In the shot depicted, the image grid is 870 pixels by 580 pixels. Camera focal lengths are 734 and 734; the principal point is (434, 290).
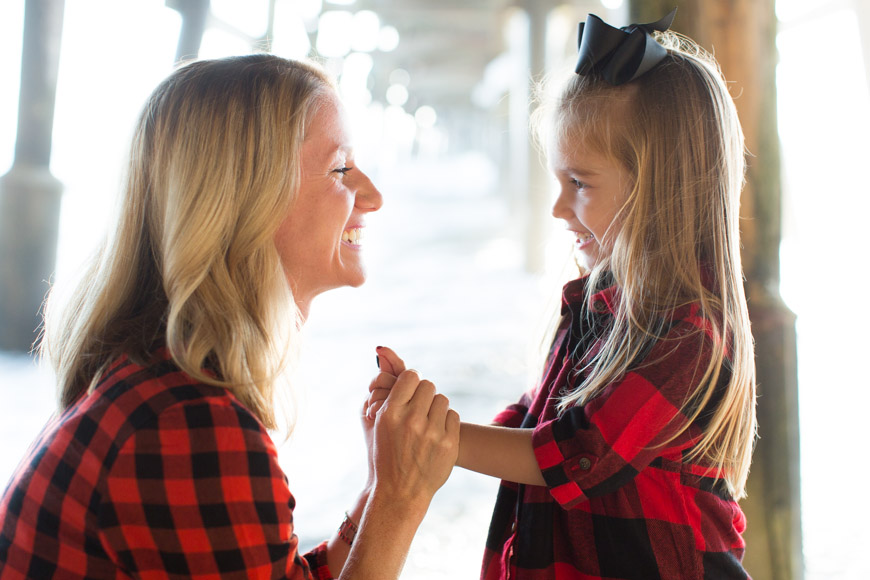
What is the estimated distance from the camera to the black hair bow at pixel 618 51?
1.46 m

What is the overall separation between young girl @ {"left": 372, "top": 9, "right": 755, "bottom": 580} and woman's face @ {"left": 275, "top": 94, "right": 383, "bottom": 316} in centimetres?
21

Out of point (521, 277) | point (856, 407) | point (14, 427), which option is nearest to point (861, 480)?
point (856, 407)

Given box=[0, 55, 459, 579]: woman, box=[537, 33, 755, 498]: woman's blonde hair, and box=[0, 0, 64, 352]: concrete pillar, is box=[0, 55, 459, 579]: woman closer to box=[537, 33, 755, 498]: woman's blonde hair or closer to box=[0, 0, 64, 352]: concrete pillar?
box=[537, 33, 755, 498]: woman's blonde hair

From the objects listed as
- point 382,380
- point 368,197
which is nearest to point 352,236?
point 368,197

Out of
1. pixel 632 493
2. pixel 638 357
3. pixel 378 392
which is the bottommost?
pixel 632 493

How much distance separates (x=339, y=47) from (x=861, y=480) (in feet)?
56.7

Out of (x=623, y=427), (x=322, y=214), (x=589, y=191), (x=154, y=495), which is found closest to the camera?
(x=154, y=495)

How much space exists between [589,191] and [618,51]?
0.94ft

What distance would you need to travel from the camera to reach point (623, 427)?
4.23 feet

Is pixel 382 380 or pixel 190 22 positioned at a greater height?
pixel 190 22

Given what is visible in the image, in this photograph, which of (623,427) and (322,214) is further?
(322,214)

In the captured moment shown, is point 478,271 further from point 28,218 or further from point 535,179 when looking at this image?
point 28,218

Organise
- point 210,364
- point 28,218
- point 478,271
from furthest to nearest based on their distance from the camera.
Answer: point 478,271 → point 28,218 → point 210,364

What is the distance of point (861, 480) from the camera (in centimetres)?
333
